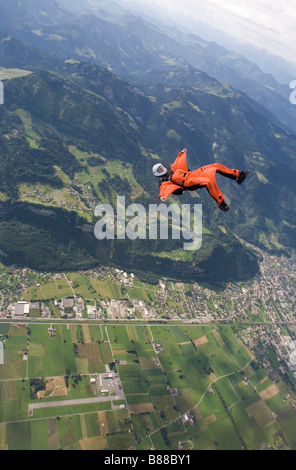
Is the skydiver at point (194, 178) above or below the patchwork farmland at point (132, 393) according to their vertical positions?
above

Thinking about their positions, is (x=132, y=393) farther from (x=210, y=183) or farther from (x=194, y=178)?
(x=210, y=183)

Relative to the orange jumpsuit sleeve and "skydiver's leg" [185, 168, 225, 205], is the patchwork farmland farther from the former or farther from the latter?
"skydiver's leg" [185, 168, 225, 205]

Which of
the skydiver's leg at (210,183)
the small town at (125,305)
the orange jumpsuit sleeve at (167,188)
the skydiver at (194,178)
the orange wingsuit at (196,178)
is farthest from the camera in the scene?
the small town at (125,305)

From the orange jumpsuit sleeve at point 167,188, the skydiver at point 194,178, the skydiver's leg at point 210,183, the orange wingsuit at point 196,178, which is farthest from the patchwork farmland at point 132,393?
the skydiver's leg at point 210,183

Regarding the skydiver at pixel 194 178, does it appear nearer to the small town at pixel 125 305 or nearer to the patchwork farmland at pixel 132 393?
the patchwork farmland at pixel 132 393

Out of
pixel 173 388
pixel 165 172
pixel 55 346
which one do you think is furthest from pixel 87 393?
pixel 165 172

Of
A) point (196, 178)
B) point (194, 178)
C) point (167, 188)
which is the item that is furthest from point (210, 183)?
point (167, 188)

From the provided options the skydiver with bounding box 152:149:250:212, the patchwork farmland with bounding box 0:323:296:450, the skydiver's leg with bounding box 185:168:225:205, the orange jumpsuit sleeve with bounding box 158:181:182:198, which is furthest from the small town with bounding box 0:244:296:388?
the skydiver's leg with bounding box 185:168:225:205

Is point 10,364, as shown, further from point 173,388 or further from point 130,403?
point 173,388
